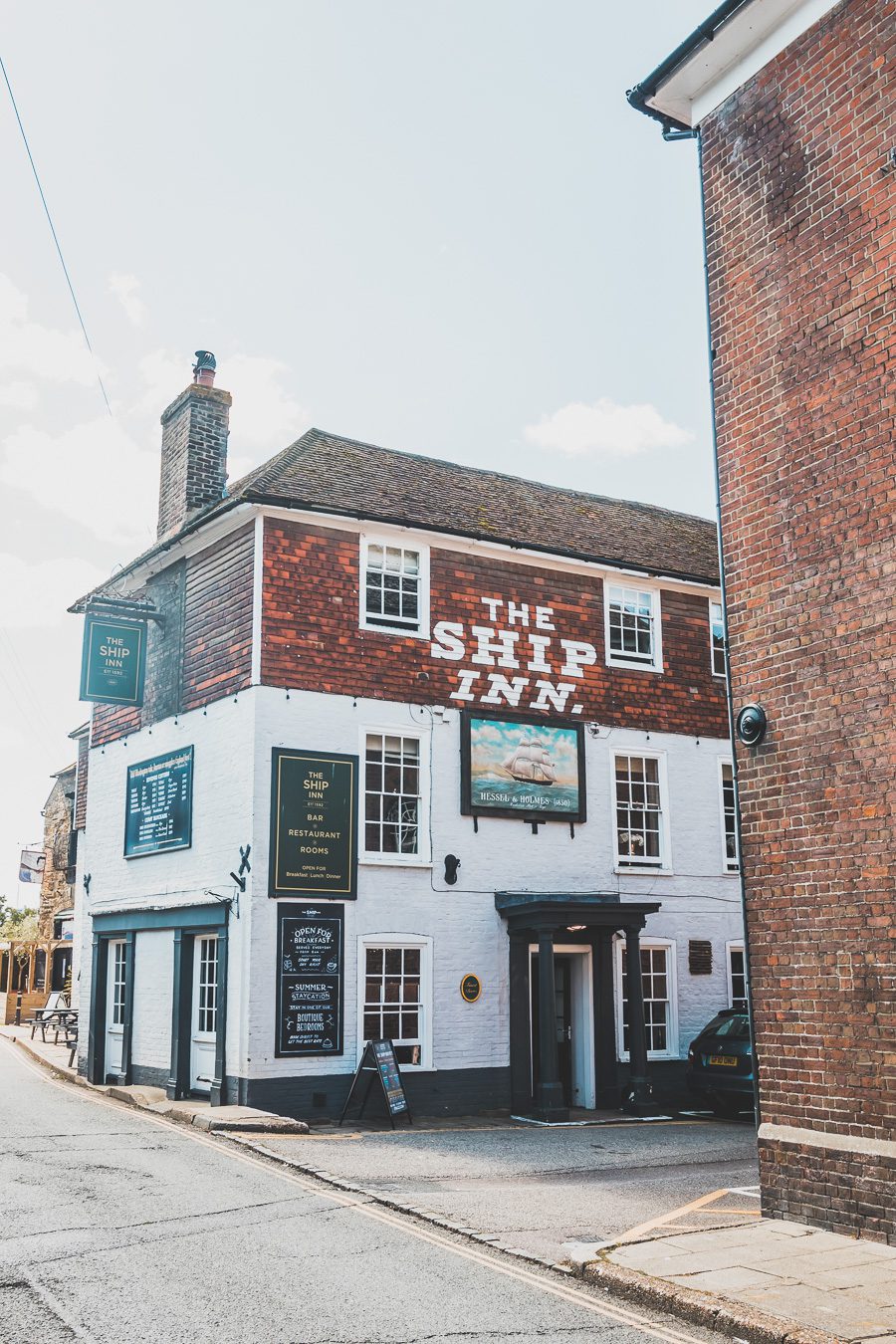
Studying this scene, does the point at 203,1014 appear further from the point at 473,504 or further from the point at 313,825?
the point at 473,504

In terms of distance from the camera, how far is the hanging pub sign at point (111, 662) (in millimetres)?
18797

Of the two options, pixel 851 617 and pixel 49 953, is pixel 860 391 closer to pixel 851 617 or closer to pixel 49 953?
pixel 851 617

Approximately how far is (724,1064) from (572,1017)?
8.49ft

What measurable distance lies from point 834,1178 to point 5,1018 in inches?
1276

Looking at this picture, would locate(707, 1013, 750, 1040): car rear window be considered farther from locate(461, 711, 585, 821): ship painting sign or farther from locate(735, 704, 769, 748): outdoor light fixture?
locate(735, 704, 769, 748): outdoor light fixture

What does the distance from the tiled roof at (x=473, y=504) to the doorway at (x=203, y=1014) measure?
21.0 ft

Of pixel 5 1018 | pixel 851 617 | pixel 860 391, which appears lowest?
pixel 5 1018

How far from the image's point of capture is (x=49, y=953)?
35719mm

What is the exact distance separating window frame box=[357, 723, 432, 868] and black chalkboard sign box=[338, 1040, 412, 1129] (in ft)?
7.95

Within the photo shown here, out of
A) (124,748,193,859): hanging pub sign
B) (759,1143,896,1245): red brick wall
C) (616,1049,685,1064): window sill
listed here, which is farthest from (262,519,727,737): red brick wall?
(759,1143,896,1245): red brick wall

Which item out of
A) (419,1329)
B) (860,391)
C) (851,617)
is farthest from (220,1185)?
(860,391)

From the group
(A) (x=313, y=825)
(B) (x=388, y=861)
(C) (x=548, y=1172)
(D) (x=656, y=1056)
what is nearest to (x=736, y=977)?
(D) (x=656, y=1056)

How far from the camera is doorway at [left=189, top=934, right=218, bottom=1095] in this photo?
16531 mm

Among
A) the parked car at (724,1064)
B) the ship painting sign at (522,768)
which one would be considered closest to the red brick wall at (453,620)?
the ship painting sign at (522,768)
